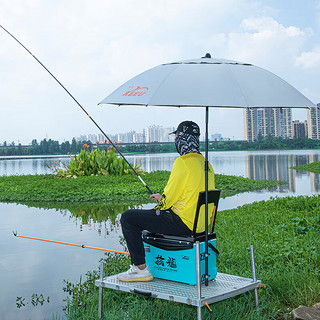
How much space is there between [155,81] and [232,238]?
146 inches

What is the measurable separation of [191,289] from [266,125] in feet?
317

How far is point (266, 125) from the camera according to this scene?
9775 centimetres

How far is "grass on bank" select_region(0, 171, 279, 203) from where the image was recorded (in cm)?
1459

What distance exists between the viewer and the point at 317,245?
20.7 feet

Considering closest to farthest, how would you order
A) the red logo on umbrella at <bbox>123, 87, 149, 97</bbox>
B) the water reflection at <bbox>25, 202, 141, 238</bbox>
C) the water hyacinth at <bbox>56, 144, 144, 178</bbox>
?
the red logo on umbrella at <bbox>123, 87, 149, 97</bbox> → the water reflection at <bbox>25, 202, 141, 238</bbox> → the water hyacinth at <bbox>56, 144, 144, 178</bbox>

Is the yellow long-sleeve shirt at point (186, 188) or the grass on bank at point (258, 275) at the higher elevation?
the yellow long-sleeve shirt at point (186, 188)

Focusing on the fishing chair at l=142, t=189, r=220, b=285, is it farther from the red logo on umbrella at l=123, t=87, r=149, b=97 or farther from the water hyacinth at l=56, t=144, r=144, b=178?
the water hyacinth at l=56, t=144, r=144, b=178

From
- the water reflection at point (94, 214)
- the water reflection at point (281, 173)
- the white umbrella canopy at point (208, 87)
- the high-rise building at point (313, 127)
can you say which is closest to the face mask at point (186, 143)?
the white umbrella canopy at point (208, 87)

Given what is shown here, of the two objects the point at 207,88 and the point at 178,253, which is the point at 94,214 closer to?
the point at 178,253

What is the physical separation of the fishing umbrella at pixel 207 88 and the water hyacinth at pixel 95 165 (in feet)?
49.2

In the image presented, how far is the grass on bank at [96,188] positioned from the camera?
47.9 ft

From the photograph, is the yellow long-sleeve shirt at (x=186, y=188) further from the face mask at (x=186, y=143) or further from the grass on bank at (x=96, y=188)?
the grass on bank at (x=96, y=188)

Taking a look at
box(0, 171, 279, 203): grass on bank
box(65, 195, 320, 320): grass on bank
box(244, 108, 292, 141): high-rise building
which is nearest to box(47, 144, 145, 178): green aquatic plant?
box(0, 171, 279, 203): grass on bank

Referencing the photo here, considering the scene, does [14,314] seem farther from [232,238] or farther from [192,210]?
[232,238]
